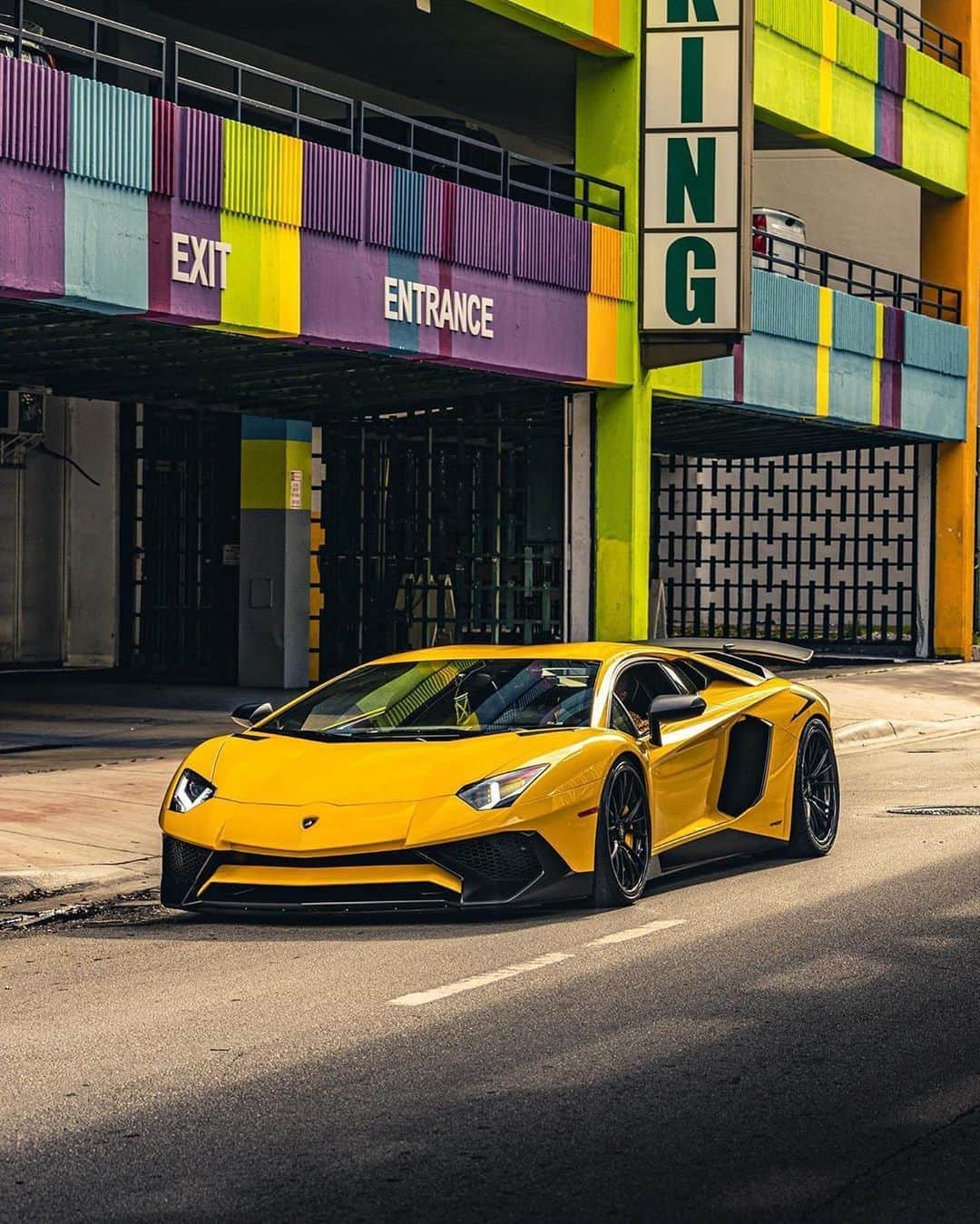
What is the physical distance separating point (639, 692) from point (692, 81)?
1328 centimetres

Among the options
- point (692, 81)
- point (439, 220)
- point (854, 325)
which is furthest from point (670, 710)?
point (854, 325)

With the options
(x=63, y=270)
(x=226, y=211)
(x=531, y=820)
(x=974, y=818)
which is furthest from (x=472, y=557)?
(x=531, y=820)

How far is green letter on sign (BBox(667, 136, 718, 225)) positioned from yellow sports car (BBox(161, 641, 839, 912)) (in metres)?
11.6

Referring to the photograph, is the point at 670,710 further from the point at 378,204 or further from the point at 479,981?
the point at 378,204

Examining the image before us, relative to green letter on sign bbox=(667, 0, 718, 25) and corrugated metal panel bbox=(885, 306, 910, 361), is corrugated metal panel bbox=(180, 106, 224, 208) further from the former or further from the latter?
corrugated metal panel bbox=(885, 306, 910, 361)

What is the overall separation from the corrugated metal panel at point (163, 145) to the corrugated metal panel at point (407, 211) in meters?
3.03

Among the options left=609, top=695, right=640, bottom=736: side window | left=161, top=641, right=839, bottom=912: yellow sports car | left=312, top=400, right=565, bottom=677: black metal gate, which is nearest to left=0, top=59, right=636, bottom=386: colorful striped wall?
left=312, top=400, right=565, bottom=677: black metal gate

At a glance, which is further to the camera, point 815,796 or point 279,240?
point 279,240

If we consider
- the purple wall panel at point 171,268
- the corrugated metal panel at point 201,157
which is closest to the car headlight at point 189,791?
the purple wall panel at point 171,268

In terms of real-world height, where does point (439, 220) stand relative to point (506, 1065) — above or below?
above

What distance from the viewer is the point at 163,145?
52.5 ft

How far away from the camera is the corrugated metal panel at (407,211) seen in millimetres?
18719

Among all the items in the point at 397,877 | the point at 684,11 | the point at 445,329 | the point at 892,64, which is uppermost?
the point at 892,64

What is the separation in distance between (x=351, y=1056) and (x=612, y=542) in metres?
16.4
